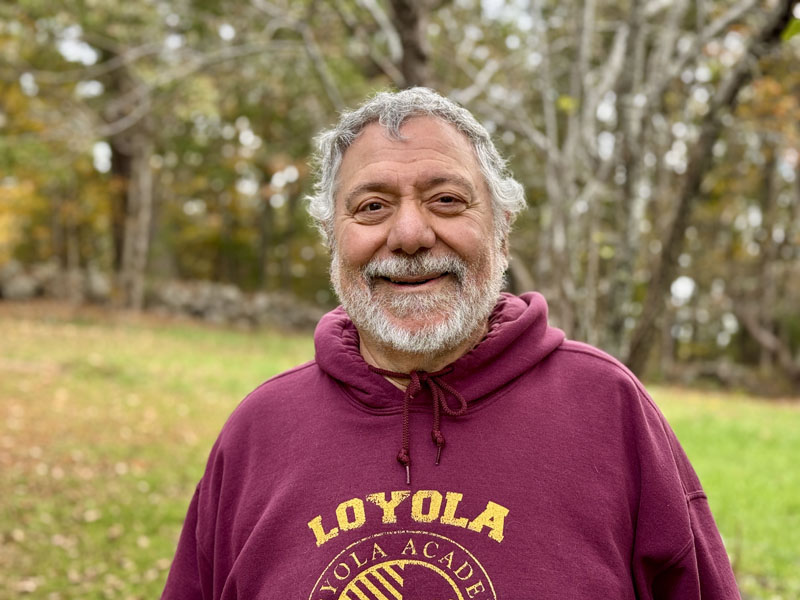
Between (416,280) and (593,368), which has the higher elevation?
(416,280)

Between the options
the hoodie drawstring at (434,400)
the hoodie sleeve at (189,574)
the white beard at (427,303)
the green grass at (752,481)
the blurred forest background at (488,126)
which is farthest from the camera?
the green grass at (752,481)

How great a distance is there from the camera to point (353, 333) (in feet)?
7.72

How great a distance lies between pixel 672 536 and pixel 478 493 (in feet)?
1.52

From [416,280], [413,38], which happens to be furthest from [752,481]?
[416,280]

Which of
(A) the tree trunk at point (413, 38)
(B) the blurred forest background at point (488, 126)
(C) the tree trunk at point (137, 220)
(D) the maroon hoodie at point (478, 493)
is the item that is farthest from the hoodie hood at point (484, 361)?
(C) the tree trunk at point (137, 220)

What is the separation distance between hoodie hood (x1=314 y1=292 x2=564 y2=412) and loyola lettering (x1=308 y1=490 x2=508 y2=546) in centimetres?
25

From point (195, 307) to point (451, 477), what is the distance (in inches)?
993

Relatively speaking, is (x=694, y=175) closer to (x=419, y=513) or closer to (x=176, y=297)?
(x=419, y=513)

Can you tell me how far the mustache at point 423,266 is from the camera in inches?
81.9

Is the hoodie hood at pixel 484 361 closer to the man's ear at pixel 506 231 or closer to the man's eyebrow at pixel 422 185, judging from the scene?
the man's ear at pixel 506 231

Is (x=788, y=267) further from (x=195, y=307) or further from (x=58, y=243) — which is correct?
(x=58, y=243)

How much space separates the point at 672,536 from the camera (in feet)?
6.01

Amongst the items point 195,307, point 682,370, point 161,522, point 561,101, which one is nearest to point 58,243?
point 195,307

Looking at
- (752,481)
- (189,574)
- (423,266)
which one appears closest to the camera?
(423,266)
